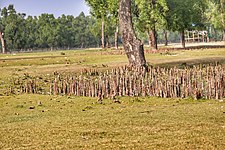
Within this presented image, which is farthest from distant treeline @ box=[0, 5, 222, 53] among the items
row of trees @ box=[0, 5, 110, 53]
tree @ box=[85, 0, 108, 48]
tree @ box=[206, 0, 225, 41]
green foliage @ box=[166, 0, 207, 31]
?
green foliage @ box=[166, 0, 207, 31]

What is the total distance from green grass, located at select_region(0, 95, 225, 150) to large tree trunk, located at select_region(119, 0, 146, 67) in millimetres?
8101

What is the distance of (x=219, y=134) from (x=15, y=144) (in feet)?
13.0

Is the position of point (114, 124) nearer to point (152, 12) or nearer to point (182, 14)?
point (152, 12)

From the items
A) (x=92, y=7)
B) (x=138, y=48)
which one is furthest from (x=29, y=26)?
(x=138, y=48)

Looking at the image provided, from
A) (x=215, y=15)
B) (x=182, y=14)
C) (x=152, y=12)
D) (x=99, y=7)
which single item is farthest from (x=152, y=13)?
(x=215, y=15)

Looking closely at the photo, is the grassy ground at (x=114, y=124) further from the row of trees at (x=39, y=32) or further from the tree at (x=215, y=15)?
the row of trees at (x=39, y=32)

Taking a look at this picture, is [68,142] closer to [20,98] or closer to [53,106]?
[53,106]

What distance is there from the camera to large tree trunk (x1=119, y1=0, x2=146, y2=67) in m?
21.8

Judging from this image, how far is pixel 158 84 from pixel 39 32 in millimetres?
133313

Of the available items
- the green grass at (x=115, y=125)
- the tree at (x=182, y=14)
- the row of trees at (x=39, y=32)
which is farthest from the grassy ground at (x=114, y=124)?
the row of trees at (x=39, y=32)

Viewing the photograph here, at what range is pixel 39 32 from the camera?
144250 millimetres

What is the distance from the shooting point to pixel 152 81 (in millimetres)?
14445

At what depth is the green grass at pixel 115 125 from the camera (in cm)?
807

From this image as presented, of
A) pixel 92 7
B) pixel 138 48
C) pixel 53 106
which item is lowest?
pixel 53 106
